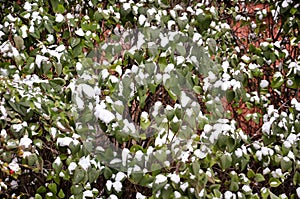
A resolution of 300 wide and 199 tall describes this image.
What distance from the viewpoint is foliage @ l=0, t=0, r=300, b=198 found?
92.7 inches

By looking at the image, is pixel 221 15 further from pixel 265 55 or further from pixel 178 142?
pixel 178 142

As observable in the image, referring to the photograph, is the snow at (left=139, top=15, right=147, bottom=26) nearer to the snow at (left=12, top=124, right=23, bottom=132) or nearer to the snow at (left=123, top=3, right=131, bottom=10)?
the snow at (left=123, top=3, right=131, bottom=10)

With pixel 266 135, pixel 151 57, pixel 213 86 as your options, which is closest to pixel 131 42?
pixel 151 57

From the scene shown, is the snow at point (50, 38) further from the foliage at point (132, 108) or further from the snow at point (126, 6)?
the snow at point (126, 6)

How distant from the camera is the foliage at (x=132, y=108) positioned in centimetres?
236

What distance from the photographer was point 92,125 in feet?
8.63

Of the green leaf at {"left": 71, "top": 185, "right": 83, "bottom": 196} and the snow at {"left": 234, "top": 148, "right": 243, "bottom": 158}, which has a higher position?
the snow at {"left": 234, "top": 148, "right": 243, "bottom": 158}

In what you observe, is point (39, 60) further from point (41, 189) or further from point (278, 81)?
point (278, 81)

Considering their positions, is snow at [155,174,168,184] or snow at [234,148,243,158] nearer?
snow at [155,174,168,184]

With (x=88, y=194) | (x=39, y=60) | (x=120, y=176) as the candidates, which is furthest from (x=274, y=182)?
(x=39, y=60)

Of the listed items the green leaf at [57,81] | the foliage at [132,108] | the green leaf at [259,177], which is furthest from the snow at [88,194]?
the green leaf at [259,177]

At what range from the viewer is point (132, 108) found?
2910 mm

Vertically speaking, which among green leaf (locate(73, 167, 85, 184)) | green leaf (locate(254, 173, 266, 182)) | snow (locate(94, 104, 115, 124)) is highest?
snow (locate(94, 104, 115, 124))

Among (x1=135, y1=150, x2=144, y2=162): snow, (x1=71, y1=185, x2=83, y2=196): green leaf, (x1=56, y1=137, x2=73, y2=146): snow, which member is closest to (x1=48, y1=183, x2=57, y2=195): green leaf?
(x1=71, y1=185, x2=83, y2=196): green leaf
